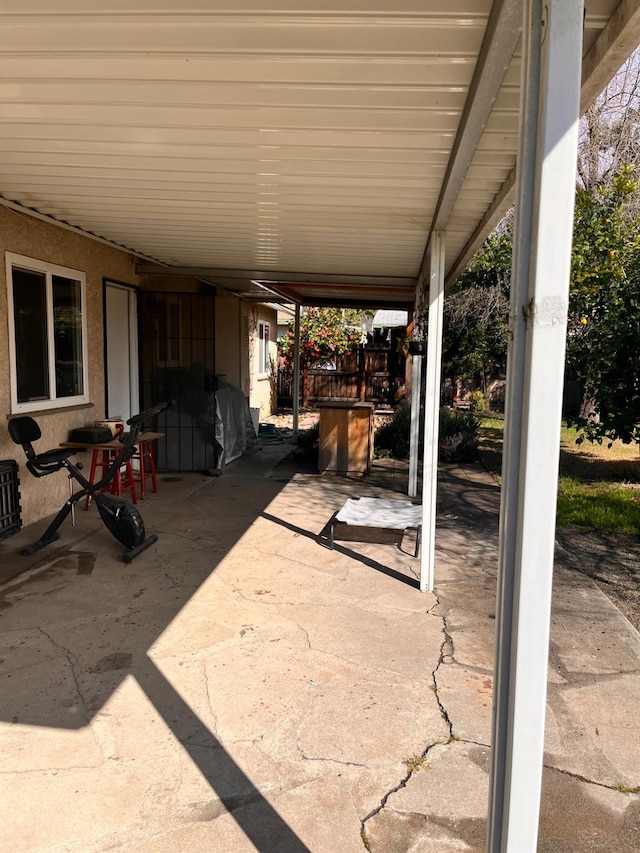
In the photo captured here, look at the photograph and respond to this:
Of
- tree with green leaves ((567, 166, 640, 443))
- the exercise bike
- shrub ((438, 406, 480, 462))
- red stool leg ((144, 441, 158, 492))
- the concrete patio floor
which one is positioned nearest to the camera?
the concrete patio floor

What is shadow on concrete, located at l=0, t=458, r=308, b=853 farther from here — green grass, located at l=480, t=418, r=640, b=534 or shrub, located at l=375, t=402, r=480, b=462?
shrub, located at l=375, t=402, r=480, b=462

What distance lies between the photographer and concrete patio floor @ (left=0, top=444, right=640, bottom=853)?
2.29 meters

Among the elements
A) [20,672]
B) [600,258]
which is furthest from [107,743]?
[600,258]

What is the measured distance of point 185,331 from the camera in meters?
8.51

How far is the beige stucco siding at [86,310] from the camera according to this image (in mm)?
5250

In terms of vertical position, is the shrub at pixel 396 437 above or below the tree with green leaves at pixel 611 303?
below

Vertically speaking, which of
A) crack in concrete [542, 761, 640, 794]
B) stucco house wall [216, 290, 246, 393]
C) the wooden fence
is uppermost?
stucco house wall [216, 290, 246, 393]

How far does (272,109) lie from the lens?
293 cm

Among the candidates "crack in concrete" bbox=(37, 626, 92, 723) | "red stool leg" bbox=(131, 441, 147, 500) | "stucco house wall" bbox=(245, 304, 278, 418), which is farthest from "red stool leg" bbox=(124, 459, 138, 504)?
"stucco house wall" bbox=(245, 304, 278, 418)

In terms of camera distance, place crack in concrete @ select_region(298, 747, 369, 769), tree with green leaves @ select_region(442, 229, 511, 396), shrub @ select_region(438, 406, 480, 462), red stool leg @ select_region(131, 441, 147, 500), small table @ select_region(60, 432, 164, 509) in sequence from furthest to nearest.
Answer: tree with green leaves @ select_region(442, 229, 511, 396)
shrub @ select_region(438, 406, 480, 462)
red stool leg @ select_region(131, 441, 147, 500)
small table @ select_region(60, 432, 164, 509)
crack in concrete @ select_region(298, 747, 369, 769)

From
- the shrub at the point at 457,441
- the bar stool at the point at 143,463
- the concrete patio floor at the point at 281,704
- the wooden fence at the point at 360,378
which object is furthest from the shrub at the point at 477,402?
the concrete patio floor at the point at 281,704

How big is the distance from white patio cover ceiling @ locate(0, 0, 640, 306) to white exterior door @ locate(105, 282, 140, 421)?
2301mm

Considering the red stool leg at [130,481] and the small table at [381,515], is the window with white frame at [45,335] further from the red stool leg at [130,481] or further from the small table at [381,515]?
the small table at [381,515]

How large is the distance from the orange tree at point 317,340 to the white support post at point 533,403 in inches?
605
